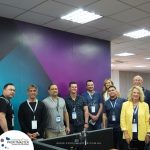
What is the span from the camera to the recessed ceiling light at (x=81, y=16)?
4255 mm

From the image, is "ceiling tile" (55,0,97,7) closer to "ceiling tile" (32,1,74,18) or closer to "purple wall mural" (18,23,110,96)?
"ceiling tile" (32,1,74,18)

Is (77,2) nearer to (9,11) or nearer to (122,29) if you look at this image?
(9,11)

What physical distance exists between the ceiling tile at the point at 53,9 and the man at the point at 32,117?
1.28 m

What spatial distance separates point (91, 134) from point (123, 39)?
4.75 m

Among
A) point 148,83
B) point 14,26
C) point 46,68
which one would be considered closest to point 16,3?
point 14,26

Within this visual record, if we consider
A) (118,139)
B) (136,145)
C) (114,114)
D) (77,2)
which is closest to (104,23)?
(77,2)

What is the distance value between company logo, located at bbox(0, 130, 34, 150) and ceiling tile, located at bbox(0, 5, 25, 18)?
277 centimetres

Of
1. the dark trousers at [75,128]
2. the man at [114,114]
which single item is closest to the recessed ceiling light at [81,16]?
the man at [114,114]

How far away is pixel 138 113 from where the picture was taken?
12.3 ft

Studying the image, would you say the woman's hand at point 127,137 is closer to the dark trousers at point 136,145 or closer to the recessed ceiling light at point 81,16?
the dark trousers at point 136,145

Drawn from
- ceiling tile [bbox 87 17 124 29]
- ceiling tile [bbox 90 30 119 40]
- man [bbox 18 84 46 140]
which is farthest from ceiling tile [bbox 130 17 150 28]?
man [bbox 18 84 46 140]

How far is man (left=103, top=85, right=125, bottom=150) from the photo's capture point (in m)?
4.16

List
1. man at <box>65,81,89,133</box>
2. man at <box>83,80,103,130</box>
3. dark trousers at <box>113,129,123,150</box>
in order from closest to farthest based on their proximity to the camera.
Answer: dark trousers at <box>113,129,123,150</box> < man at <box>65,81,89,133</box> < man at <box>83,80,103,130</box>

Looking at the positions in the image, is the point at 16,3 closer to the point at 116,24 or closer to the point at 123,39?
the point at 116,24
